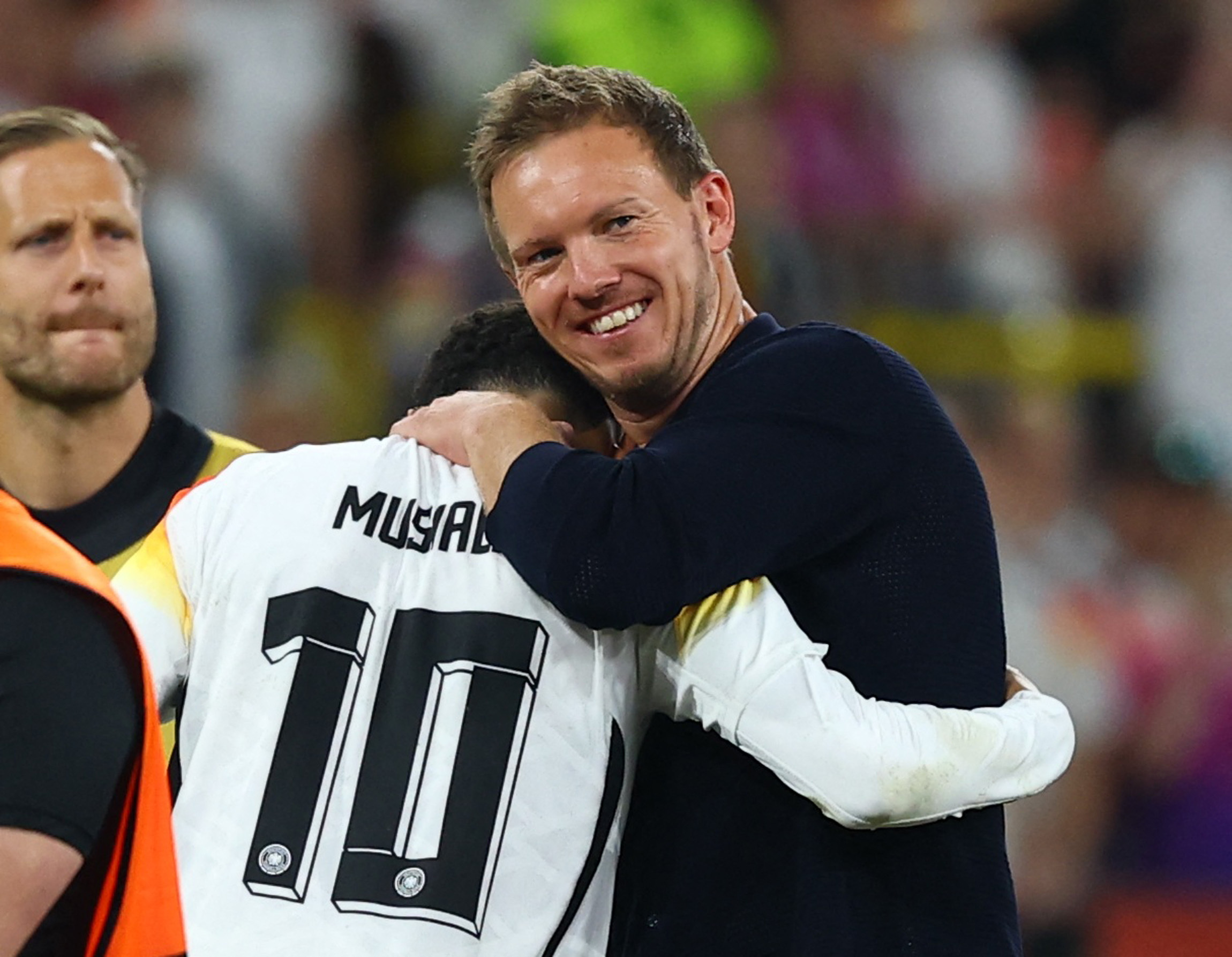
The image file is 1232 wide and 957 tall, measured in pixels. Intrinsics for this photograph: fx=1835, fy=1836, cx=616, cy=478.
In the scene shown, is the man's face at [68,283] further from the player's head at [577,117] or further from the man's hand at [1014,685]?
the man's hand at [1014,685]

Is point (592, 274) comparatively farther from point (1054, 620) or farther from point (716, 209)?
point (1054, 620)

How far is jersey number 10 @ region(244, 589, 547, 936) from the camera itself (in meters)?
2.18

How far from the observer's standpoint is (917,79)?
24.9 ft

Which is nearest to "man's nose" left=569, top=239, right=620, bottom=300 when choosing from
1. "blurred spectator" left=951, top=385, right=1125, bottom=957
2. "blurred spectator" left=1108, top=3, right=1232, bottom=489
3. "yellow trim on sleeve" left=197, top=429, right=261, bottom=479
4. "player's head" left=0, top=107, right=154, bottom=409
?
"yellow trim on sleeve" left=197, top=429, right=261, bottom=479

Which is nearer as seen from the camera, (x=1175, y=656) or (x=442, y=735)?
(x=442, y=735)

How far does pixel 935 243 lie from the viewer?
7336mm

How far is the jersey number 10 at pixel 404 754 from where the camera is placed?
2.18 metres

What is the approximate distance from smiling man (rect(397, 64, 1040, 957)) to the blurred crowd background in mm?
3352

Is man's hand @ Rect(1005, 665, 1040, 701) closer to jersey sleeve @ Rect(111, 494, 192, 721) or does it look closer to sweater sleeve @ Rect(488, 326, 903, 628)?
sweater sleeve @ Rect(488, 326, 903, 628)

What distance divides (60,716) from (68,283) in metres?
1.96

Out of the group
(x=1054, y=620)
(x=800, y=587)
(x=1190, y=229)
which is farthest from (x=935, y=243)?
(x=800, y=587)

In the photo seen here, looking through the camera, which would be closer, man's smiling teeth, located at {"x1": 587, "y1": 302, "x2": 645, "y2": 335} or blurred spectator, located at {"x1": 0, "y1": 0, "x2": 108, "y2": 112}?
man's smiling teeth, located at {"x1": 587, "y1": 302, "x2": 645, "y2": 335}

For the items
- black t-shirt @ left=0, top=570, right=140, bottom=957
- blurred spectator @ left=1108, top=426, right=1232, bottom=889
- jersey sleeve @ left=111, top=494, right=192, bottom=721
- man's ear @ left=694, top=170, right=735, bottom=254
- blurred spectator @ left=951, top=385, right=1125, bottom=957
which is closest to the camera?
black t-shirt @ left=0, top=570, right=140, bottom=957

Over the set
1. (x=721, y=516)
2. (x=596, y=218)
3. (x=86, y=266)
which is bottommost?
(x=721, y=516)
